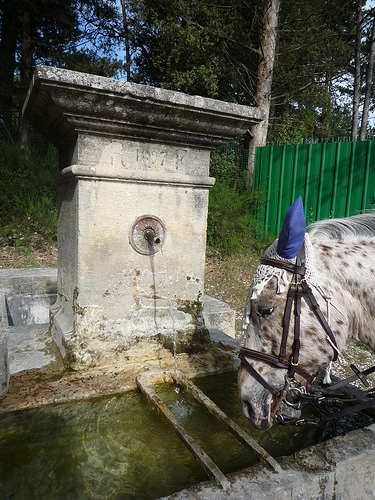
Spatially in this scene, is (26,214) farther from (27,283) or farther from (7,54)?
(7,54)

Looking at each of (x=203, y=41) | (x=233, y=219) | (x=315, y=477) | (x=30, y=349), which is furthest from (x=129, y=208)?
(x=203, y=41)

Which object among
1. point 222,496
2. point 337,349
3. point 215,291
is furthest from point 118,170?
point 215,291

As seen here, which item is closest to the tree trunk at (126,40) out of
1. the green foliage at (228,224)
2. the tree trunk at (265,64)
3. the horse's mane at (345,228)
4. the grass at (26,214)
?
the tree trunk at (265,64)

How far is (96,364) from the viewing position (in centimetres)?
238

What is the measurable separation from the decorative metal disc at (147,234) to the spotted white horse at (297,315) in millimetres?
1065

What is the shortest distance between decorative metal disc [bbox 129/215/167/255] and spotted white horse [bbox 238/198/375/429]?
106 centimetres

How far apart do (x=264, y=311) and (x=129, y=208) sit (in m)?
1.28

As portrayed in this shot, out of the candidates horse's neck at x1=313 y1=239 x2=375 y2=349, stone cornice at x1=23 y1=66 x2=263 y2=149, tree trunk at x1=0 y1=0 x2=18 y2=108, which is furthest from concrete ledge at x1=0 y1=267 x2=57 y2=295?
tree trunk at x1=0 y1=0 x2=18 y2=108

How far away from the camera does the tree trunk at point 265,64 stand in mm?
8445

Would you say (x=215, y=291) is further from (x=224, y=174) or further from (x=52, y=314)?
(x=224, y=174)

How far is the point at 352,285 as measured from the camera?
63.3 inches

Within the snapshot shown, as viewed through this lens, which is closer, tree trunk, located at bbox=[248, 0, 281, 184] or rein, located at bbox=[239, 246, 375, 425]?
rein, located at bbox=[239, 246, 375, 425]

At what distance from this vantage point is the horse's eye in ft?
5.09

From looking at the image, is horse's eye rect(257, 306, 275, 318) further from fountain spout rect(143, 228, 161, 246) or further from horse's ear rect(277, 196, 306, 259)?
fountain spout rect(143, 228, 161, 246)
